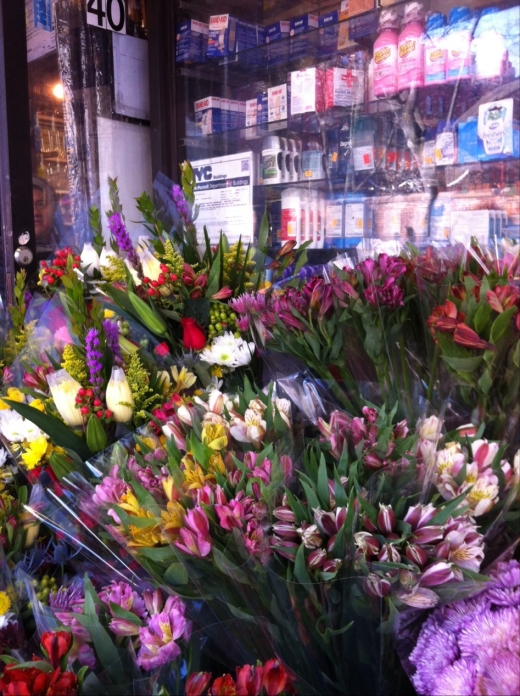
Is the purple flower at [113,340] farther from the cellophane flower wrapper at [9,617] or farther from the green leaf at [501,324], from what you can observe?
the green leaf at [501,324]

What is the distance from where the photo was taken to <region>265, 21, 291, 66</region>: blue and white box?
261cm

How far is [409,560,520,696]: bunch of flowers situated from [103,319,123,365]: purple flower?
538 mm

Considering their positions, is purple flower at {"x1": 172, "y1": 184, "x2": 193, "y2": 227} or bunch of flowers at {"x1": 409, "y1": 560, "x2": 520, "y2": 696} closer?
bunch of flowers at {"x1": 409, "y1": 560, "x2": 520, "y2": 696}

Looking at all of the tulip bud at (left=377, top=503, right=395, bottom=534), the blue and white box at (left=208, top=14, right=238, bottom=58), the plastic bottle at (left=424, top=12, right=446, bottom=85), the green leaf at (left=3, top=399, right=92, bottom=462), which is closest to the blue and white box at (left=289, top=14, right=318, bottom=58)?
the blue and white box at (left=208, top=14, right=238, bottom=58)

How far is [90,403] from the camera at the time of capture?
78cm

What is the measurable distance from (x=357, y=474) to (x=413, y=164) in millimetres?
2063

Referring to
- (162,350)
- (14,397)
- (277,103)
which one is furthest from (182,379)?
(277,103)

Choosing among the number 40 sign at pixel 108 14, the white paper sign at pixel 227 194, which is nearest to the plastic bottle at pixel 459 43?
the white paper sign at pixel 227 194

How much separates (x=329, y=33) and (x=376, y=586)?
96.5 inches

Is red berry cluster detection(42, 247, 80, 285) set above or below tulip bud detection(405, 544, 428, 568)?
above

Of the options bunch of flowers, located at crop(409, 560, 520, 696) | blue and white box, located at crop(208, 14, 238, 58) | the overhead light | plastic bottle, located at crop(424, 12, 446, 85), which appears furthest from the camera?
blue and white box, located at crop(208, 14, 238, 58)

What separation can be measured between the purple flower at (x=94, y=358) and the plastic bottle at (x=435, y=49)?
1.86 metres

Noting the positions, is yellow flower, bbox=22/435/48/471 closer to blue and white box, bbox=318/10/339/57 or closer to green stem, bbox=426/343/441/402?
green stem, bbox=426/343/441/402

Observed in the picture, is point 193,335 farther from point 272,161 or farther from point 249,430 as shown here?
point 272,161
